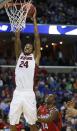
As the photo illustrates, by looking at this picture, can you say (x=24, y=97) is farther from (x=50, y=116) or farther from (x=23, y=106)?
(x=50, y=116)

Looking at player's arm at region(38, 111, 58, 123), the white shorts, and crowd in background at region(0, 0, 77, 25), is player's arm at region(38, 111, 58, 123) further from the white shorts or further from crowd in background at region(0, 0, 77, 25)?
crowd in background at region(0, 0, 77, 25)

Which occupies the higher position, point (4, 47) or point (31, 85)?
point (31, 85)

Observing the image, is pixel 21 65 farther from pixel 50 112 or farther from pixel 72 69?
pixel 72 69

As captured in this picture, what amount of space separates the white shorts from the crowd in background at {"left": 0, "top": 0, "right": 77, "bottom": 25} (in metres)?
12.9

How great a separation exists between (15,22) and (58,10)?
14.7 metres

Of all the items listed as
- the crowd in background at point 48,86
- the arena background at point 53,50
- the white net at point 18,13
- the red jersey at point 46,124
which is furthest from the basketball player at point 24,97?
the arena background at point 53,50

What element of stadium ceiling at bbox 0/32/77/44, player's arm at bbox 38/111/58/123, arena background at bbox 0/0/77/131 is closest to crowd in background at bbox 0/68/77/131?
arena background at bbox 0/0/77/131

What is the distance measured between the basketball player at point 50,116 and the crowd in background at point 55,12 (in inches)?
509

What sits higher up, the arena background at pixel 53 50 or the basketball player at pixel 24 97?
the basketball player at pixel 24 97

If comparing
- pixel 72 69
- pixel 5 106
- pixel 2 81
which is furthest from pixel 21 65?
pixel 72 69

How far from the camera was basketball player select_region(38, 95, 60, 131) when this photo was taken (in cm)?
809

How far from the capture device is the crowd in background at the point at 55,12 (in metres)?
22.1

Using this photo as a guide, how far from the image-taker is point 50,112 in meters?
8.11

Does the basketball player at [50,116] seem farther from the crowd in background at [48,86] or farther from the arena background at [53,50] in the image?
the arena background at [53,50]
